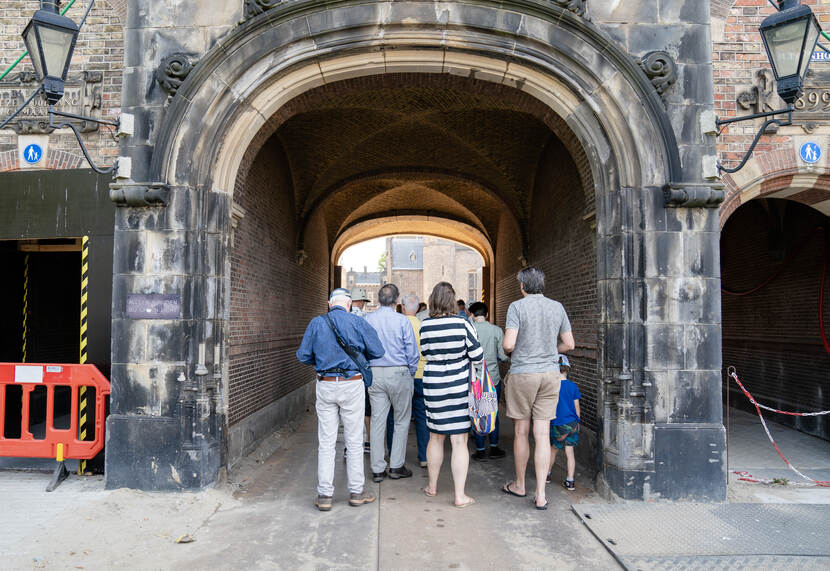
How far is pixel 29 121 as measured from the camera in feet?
19.6

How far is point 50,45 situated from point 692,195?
18.6ft

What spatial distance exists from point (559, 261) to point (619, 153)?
2914 mm

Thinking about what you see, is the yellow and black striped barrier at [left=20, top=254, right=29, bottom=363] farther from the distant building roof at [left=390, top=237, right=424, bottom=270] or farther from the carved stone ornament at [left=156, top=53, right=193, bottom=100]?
the distant building roof at [left=390, top=237, right=424, bottom=270]

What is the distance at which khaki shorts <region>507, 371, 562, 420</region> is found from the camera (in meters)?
4.66

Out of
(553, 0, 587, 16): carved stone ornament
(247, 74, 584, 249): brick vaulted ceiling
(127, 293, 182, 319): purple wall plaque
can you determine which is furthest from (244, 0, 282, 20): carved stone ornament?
(127, 293, 182, 319): purple wall plaque

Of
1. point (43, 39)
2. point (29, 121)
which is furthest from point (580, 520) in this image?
point (29, 121)

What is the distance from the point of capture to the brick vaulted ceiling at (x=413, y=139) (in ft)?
20.1

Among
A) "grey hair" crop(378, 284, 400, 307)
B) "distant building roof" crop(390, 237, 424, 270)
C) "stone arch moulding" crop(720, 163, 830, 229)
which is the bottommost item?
"grey hair" crop(378, 284, 400, 307)

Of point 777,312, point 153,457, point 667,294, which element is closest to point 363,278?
point 777,312

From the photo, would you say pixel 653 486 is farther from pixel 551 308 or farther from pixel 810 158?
pixel 810 158

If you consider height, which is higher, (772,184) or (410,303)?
(772,184)

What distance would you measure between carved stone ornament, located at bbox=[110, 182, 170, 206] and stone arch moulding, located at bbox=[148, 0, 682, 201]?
11 centimetres

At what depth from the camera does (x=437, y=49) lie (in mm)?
5422

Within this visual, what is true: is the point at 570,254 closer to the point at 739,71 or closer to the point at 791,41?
the point at 739,71
